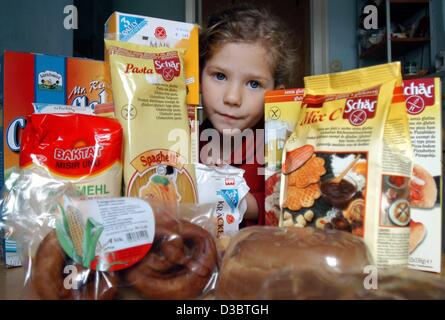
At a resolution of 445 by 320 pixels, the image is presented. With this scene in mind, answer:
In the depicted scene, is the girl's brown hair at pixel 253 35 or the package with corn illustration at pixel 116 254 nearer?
the package with corn illustration at pixel 116 254

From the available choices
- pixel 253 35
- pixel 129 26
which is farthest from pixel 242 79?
pixel 129 26

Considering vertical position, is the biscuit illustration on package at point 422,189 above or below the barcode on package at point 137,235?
above

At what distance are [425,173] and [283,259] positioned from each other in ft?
1.11

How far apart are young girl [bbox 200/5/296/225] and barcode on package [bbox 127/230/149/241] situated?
0.43 meters

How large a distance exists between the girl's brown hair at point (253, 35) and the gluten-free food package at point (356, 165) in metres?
0.33

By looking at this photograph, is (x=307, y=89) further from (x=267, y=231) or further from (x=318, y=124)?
(x=267, y=231)

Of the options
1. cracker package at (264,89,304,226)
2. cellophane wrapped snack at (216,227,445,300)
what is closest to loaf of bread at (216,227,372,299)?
cellophane wrapped snack at (216,227,445,300)

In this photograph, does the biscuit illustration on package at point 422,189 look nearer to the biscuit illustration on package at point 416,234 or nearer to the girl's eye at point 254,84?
the biscuit illustration on package at point 416,234

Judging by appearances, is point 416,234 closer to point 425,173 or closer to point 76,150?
point 425,173

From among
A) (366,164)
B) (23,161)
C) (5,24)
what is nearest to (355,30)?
(5,24)

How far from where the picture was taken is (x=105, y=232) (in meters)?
0.46

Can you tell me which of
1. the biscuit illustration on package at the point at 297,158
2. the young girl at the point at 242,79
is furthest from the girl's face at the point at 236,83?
the biscuit illustration on package at the point at 297,158

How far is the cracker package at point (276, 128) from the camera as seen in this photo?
28.2 inches

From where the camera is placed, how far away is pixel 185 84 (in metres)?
0.74
